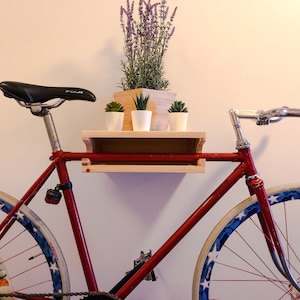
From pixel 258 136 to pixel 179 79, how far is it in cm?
33

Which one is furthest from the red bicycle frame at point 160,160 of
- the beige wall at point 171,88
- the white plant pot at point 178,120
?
the beige wall at point 171,88

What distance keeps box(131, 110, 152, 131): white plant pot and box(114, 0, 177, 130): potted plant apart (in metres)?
0.07

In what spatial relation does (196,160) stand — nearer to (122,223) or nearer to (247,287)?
(122,223)

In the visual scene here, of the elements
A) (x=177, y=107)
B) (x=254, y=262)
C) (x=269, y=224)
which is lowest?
(x=254, y=262)

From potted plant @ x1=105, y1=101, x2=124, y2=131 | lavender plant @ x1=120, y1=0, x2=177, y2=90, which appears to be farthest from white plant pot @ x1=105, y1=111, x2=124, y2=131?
lavender plant @ x1=120, y1=0, x2=177, y2=90

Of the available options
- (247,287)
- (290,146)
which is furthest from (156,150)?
(247,287)

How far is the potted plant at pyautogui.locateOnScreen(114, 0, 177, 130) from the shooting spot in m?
1.07

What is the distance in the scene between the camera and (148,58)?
109cm

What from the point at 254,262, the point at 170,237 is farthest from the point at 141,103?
the point at 254,262

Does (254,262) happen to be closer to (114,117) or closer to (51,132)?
(114,117)

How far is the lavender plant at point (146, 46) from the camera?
1084 mm

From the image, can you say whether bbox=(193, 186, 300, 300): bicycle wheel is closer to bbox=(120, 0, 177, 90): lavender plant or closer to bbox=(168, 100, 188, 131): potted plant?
bbox=(168, 100, 188, 131): potted plant

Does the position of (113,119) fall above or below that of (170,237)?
above

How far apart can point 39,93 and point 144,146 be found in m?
0.32
